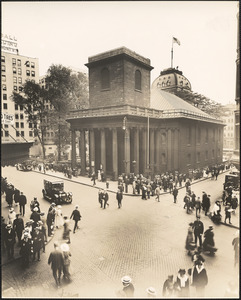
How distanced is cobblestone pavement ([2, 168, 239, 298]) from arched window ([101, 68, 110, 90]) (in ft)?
41.3

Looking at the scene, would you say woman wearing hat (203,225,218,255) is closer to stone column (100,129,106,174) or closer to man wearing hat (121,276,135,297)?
man wearing hat (121,276,135,297)

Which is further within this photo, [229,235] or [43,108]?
[43,108]

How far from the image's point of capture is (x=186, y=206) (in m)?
14.6

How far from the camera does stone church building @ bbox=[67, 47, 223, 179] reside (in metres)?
20.8

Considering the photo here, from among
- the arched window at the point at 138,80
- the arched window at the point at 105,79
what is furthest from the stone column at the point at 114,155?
the arched window at the point at 138,80

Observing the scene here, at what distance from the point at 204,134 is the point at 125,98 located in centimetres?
897

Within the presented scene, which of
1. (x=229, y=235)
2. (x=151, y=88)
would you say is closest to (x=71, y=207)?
(x=229, y=235)

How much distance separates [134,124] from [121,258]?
51.7 ft

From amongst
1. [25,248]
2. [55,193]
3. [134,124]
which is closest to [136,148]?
[134,124]

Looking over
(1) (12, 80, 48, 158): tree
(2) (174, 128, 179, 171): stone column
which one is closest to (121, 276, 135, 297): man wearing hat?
(1) (12, 80, 48, 158): tree

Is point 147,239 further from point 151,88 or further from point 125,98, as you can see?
point 151,88

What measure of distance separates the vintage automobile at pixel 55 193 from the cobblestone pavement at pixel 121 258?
692mm

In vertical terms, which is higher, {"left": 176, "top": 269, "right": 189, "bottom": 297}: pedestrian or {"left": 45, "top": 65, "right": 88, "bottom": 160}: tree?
{"left": 45, "top": 65, "right": 88, "bottom": 160}: tree

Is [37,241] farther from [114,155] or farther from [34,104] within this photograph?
[114,155]
